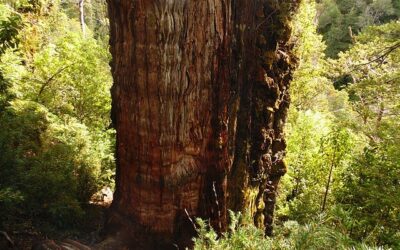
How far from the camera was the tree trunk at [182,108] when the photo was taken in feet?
12.7

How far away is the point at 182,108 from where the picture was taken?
4.11m

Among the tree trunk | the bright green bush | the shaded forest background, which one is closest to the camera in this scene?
the tree trunk

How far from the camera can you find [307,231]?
10.8 ft

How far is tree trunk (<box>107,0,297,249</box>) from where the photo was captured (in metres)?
3.88

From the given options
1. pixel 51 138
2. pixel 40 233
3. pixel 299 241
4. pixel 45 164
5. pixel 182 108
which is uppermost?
pixel 182 108

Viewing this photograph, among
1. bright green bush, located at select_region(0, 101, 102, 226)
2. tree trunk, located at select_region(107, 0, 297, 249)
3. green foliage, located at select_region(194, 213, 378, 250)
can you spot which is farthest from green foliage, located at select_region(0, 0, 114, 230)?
green foliage, located at select_region(194, 213, 378, 250)

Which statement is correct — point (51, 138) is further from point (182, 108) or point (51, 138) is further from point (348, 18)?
point (348, 18)

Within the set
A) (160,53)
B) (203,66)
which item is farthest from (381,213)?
(160,53)

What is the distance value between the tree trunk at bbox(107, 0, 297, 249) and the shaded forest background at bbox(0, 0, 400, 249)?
1.66 feet

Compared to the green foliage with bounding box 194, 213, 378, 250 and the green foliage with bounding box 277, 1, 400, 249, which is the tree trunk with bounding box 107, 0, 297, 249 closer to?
the green foliage with bounding box 194, 213, 378, 250

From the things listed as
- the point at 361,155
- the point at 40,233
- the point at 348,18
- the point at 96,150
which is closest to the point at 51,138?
the point at 96,150

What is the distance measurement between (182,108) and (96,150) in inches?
95.7

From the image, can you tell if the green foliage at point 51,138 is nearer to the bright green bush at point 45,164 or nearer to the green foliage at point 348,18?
the bright green bush at point 45,164

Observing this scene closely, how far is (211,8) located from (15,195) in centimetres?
271
